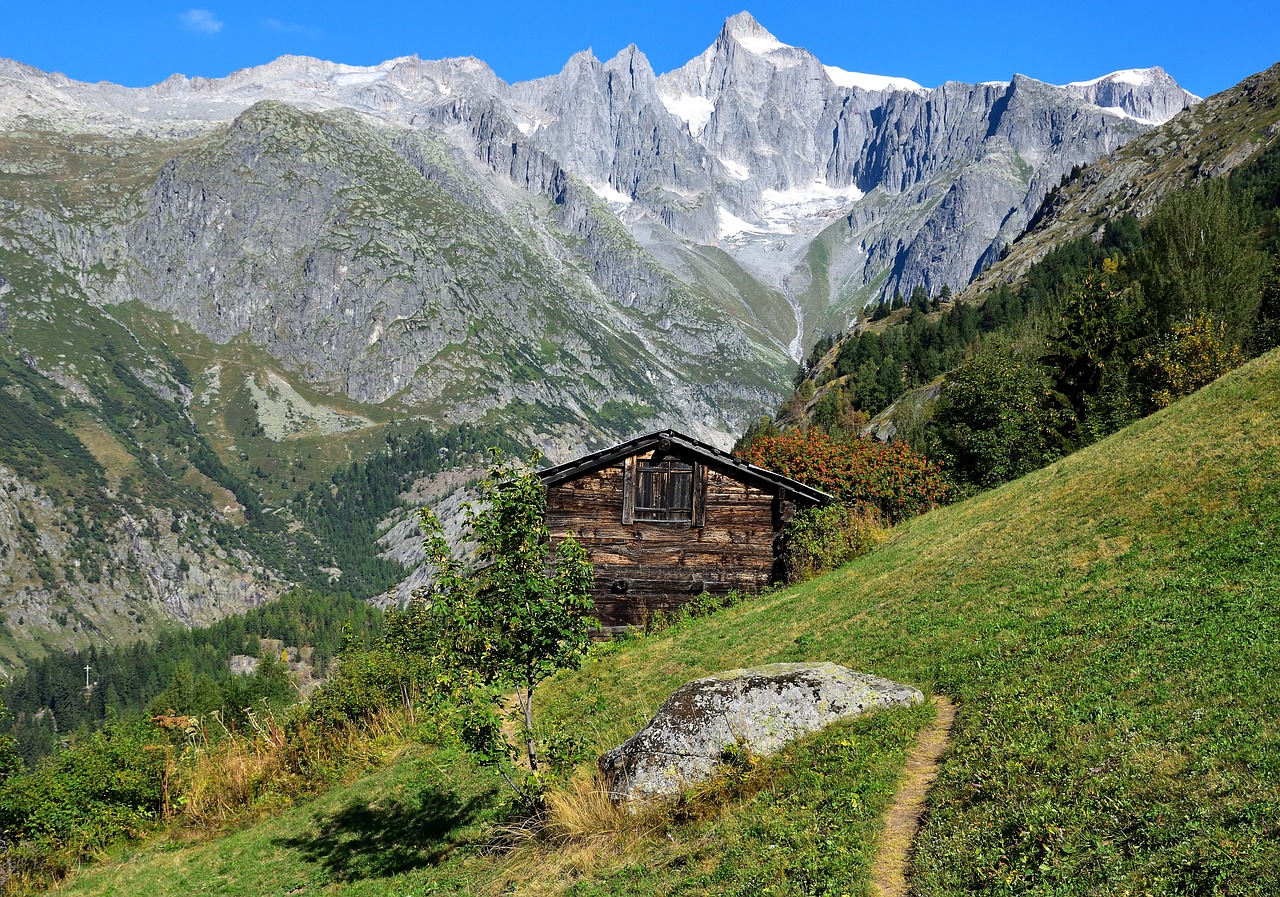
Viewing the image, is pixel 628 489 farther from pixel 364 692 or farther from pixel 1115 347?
pixel 1115 347

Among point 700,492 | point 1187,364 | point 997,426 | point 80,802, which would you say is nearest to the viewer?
point 80,802

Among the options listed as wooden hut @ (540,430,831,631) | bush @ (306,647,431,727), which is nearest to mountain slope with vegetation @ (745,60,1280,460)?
wooden hut @ (540,430,831,631)

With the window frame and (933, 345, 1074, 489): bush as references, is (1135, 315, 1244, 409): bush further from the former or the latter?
the window frame

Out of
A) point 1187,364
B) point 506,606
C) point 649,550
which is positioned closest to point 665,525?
point 649,550

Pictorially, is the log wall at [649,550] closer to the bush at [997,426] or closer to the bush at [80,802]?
the bush at [997,426]

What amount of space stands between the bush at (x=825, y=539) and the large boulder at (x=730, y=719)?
16925 mm

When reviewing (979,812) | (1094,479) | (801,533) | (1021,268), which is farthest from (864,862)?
(1021,268)

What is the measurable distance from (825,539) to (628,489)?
27.2ft

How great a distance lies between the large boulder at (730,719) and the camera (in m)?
13.2

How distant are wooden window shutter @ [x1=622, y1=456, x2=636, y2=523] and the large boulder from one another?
791 inches

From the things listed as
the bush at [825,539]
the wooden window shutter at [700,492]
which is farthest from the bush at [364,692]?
the bush at [825,539]

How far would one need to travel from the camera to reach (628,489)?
35094 mm

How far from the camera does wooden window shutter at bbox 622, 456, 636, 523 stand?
35.1 metres

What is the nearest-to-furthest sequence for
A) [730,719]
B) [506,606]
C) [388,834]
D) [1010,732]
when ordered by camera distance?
[1010,732]
[730,719]
[506,606]
[388,834]
